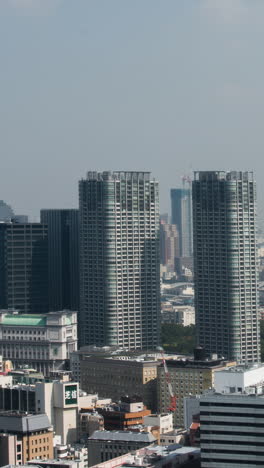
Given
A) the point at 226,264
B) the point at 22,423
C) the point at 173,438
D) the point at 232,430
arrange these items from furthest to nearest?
1. the point at 226,264
2. the point at 173,438
3. the point at 22,423
4. the point at 232,430

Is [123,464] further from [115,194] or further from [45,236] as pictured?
[45,236]

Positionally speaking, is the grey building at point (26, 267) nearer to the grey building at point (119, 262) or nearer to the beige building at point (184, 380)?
the grey building at point (119, 262)

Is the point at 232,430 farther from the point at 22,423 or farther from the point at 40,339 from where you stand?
the point at 40,339

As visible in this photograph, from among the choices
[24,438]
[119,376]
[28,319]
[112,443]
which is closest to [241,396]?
[112,443]

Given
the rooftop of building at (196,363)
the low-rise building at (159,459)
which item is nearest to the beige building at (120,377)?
the rooftop of building at (196,363)

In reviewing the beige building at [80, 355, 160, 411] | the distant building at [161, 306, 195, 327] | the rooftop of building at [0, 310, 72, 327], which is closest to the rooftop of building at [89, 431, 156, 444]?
the beige building at [80, 355, 160, 411]

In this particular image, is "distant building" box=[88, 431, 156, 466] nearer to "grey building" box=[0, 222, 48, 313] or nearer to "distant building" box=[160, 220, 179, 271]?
"grey building" box=[0, 222, 48, 313]

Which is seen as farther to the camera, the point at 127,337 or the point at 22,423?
the point at 127,337
